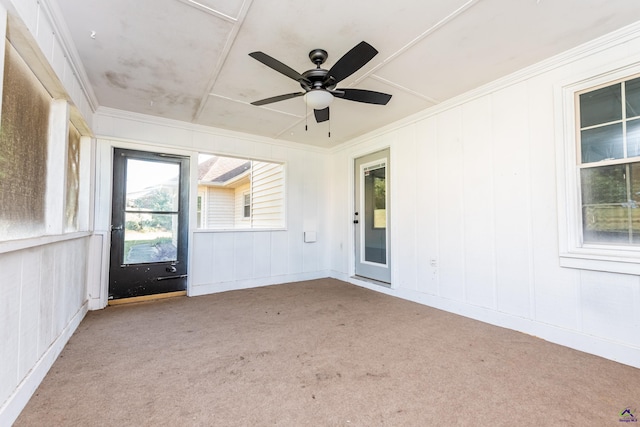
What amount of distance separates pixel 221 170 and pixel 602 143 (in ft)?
25.9

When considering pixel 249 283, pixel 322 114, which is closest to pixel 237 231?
pixel 249 283

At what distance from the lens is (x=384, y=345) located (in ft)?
8.14

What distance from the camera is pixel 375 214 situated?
472cm

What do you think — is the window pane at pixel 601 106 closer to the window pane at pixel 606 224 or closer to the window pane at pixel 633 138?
the window pane at pixel 633 138

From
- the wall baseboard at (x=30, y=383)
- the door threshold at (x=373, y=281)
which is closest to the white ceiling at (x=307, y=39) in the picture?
the wall baseboard at (x=30, y=383)

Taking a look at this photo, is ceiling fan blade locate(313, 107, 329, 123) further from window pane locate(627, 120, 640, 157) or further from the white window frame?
window pane locate(627, 120, 640, 157)

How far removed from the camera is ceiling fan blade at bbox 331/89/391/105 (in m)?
2.51

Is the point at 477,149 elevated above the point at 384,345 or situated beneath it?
elevated above

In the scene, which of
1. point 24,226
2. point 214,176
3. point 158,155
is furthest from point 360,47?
point 214,176

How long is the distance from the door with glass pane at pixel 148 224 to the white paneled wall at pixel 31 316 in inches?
42.6

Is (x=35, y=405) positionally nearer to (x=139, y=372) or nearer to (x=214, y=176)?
(x=139, y=372)

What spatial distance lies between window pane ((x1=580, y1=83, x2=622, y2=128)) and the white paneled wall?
4.24 metres

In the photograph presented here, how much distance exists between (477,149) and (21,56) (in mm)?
3969

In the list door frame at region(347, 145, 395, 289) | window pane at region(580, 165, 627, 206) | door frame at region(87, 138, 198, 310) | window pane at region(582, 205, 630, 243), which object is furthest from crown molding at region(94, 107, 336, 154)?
window pane at region(582, 205, 630, 243)
